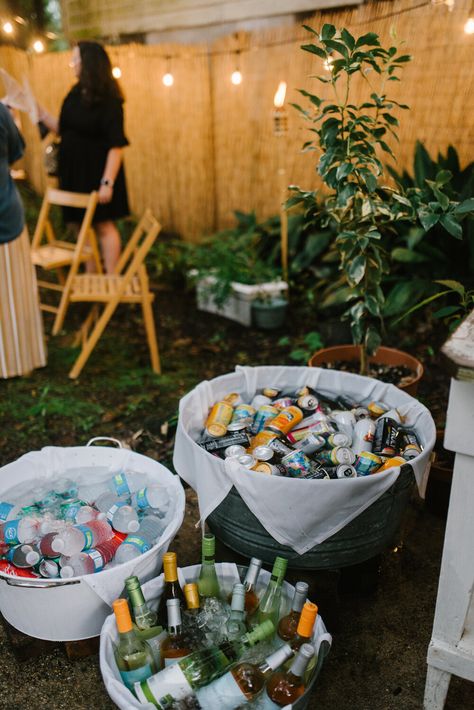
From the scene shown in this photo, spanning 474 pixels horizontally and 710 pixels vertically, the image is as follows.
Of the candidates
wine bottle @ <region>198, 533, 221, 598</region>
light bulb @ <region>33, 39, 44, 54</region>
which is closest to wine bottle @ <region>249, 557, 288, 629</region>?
wine bottle @ <region>198, 533, 221, 598</region>

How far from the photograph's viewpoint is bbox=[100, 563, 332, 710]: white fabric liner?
1.56m

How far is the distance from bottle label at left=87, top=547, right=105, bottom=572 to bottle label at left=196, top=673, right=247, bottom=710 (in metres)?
0.55

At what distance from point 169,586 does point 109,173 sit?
354cm

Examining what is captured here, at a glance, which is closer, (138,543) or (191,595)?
(191,595)

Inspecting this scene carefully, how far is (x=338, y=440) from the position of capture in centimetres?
223

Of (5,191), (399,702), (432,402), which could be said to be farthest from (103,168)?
(399,702)

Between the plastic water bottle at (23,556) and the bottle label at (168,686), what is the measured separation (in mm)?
599

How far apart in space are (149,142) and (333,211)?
488cm

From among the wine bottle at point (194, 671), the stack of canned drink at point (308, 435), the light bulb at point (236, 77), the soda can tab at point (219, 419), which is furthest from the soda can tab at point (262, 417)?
the light bulb at point (236, 77)

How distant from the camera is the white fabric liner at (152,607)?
1562mm

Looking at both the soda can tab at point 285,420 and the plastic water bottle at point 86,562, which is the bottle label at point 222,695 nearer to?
the plastic water bottle at point 86,562

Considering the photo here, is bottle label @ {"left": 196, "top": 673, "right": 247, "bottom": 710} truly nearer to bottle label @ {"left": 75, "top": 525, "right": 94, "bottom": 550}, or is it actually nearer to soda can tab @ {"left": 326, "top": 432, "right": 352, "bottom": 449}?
bottle label @ {"left": 75, "top": 525, "right": 94, "bottom": 550}

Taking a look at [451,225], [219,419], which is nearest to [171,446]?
[219,419]

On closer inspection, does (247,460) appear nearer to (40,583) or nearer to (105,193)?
(40,583)
